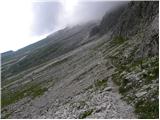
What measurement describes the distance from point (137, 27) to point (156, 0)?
1590 centimetres

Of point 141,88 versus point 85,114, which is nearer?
point 85,114

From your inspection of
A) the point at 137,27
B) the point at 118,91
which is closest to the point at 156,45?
the point at 118,91

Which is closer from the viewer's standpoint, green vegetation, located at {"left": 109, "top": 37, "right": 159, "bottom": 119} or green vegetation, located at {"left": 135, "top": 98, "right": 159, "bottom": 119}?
green vegetation, located at {"left": 135, "top": 98, "right": 159, "bottom": 119}

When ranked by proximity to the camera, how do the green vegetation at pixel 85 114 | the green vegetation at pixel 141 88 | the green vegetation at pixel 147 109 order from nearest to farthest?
the green vegetation at pixel 147 109 < the green vegetation at pixel 141 88 < the green vegetation at pixel 85 114

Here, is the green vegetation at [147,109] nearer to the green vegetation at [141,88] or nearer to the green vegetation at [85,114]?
the green vegetation at [141,88]

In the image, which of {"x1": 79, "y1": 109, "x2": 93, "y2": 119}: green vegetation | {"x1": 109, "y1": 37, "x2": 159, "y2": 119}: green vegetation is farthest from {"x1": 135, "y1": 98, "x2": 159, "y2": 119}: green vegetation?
{"x1": 79, "y1": 109, "x2": 93, "y2": 119}: green vegetation

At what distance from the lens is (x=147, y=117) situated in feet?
90.0

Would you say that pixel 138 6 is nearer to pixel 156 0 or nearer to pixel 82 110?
pixel 156 0

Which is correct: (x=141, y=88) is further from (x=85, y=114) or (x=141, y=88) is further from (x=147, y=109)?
(x=85, y=114)

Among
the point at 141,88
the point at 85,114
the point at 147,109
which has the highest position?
the point at 147,109

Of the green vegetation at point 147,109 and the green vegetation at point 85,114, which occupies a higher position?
the green vegetation at point 147,109

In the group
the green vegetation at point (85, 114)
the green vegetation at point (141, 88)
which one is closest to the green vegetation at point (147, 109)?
the green vegetation at point (141, 88)

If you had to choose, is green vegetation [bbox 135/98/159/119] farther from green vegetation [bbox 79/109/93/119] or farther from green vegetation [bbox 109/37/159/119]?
green vegetation [bbox 79/109/93/119]

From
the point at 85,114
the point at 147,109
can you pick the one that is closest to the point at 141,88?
the point at 147,109
